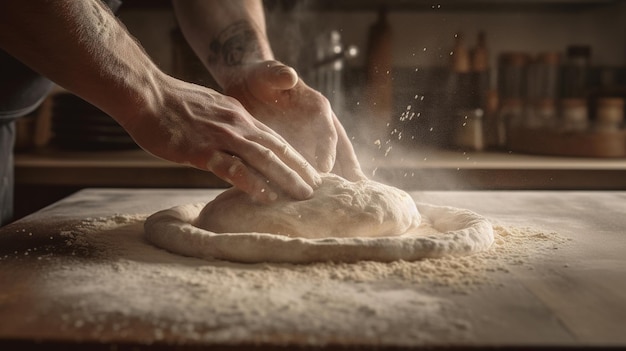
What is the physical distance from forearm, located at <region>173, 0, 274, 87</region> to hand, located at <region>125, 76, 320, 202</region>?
563 millimetres

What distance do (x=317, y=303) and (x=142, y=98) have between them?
2.16ft

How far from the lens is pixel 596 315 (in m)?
0.91

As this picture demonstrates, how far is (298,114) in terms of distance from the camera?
174 cm

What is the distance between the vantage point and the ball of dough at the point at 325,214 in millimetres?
1313

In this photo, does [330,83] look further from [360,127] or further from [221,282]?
[221,282]

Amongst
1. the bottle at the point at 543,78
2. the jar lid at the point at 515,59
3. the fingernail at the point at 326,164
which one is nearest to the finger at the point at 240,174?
the fingernail at the point at 326,164

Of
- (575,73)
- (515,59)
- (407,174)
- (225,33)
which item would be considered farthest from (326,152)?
(575,73)

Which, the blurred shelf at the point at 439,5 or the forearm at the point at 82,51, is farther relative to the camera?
the blurred shelf at the point at 439,5

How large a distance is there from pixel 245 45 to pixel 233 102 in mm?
602

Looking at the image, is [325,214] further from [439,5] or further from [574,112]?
[439,5]

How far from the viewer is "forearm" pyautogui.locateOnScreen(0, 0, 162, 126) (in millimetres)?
1281

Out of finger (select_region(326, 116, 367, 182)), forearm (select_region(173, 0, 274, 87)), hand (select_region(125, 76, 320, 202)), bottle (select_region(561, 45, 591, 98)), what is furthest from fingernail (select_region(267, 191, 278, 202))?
bottle (select_region(561, 45, 591, 98))

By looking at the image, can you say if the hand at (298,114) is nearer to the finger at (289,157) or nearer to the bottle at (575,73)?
the finger at (289,157)

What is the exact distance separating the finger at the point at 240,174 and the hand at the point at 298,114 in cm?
26
